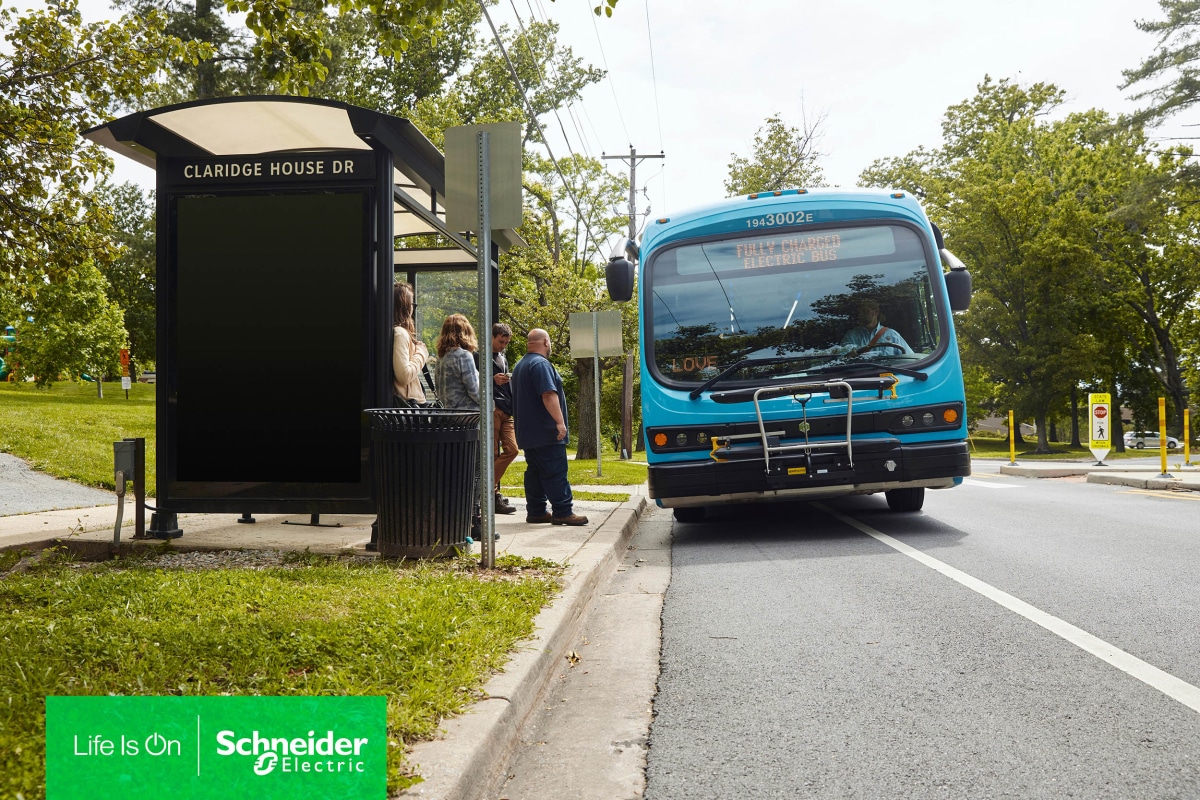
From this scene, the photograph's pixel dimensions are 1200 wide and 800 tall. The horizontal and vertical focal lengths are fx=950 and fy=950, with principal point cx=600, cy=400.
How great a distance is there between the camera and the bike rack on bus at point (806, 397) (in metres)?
8.21

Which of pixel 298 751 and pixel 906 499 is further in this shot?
pixel 906 499

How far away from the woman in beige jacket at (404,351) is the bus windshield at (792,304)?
2334 millimetres

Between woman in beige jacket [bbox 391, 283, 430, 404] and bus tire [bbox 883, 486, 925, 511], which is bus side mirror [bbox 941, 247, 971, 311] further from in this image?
woman in beige jacket [bbox 391, 283, 430, 404]

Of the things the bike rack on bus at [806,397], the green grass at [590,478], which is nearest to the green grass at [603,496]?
the green grass at [590,478]

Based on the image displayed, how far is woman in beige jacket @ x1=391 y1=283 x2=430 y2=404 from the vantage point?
7254 mm

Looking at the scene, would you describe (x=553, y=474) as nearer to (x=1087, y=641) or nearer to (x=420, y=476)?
(x=420, y=476)

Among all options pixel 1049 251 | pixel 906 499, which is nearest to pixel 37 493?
pixel 906 499

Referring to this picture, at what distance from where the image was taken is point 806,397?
27.2 ft

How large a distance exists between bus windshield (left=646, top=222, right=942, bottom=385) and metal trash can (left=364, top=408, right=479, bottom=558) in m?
3.04

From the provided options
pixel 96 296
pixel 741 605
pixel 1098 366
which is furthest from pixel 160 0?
pixel 1098 366

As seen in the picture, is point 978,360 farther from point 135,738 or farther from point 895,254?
point 135,738

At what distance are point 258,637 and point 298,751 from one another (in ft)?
4.62

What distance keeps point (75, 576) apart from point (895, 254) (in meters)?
7.12

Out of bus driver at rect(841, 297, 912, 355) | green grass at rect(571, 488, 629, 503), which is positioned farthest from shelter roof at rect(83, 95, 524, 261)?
green grass at rect(571, 488, 629, 503)
